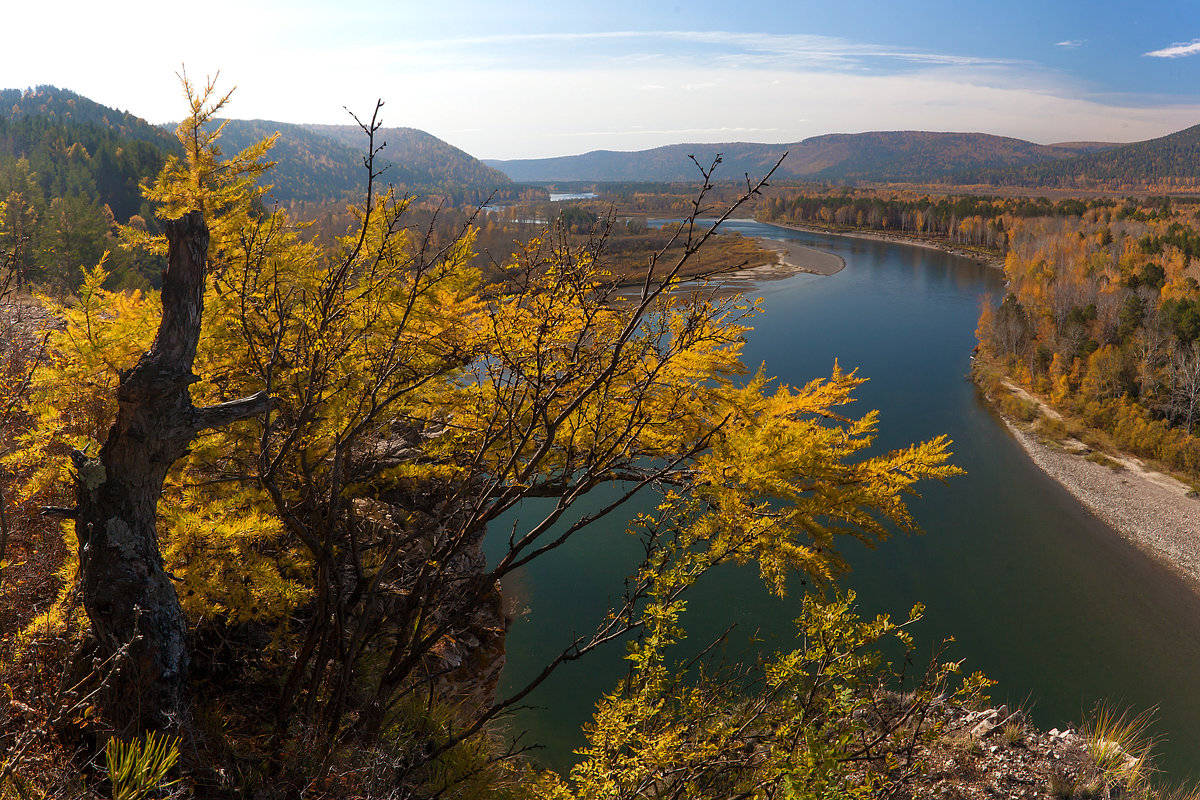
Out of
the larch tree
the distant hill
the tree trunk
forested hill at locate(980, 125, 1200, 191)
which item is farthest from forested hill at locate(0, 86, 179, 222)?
forested hill at locate(980, 125, 1200, 191)

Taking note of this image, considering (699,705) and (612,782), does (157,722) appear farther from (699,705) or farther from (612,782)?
(699,705)

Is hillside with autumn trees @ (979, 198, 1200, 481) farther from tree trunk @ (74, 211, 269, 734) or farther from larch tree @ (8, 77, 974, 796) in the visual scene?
tree trunk @ (74, 211, 269, 734)

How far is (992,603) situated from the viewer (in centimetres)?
1590

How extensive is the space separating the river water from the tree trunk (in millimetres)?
5959

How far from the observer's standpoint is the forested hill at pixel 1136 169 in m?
158

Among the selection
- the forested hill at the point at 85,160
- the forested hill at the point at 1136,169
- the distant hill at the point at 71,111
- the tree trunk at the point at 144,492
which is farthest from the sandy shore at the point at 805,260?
the forested hill at the point at 1136,169

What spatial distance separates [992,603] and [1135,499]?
10914 millimetres

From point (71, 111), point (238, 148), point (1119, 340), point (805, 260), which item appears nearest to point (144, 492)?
point (1119, 340)

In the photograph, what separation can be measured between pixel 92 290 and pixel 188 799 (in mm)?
4092

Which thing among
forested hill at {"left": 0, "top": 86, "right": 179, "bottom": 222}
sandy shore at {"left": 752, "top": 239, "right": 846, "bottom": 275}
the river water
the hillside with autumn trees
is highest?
forested hill at {"left": 0, "top": 86, "right": 179, "bottom": 222}

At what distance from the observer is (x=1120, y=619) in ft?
52.0

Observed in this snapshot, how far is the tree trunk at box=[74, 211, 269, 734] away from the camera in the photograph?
3170 millimetres

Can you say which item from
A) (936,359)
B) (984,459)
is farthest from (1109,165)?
(984,459)

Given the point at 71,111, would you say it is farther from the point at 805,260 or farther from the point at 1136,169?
the point at 1136,169
